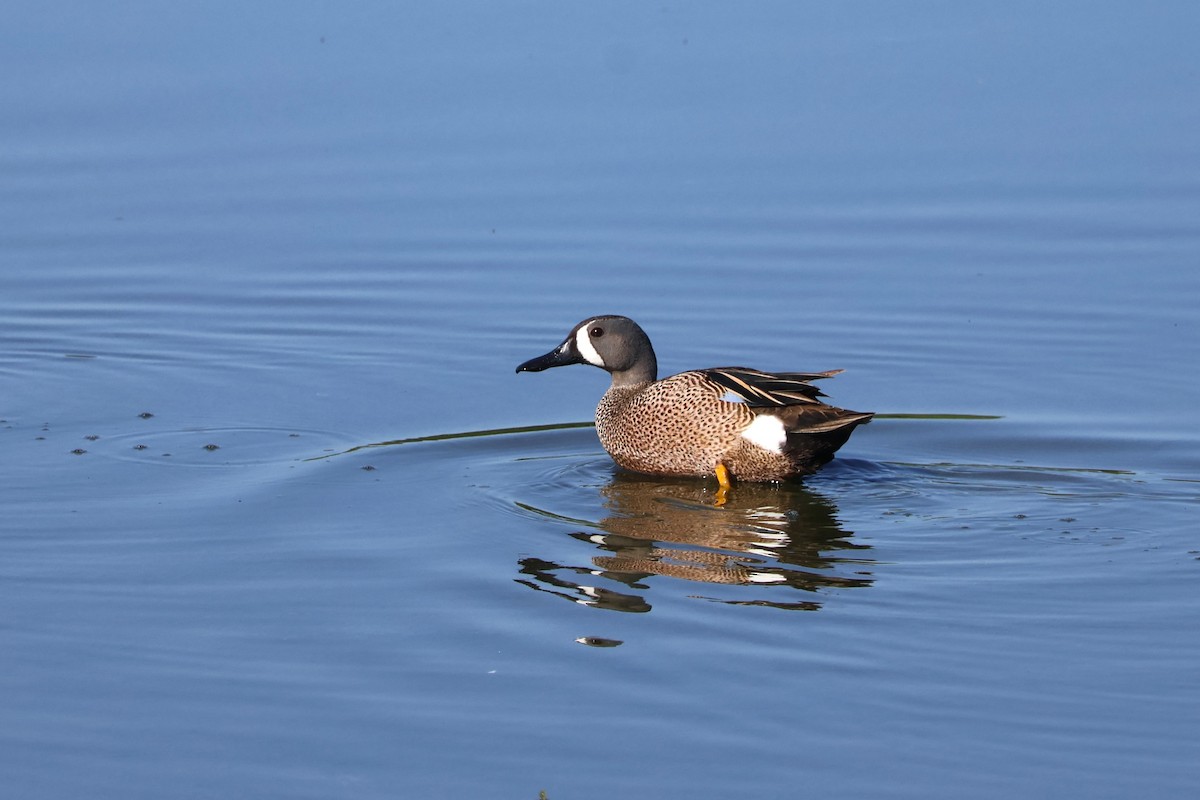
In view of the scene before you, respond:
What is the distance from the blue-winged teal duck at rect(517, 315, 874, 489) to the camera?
8.45 meters

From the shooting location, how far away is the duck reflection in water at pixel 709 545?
6828 mm

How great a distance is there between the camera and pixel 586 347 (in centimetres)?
928

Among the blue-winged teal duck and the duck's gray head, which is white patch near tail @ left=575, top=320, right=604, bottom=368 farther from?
the blue-winged teal duck

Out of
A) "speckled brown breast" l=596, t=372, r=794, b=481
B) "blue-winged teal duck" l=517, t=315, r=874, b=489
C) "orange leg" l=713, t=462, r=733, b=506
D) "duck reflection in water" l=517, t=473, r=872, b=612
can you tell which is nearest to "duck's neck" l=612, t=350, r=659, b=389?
"blue-winged teal duck" l=517, t=315, r=874, b=489

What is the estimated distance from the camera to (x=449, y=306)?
10789 millimetres

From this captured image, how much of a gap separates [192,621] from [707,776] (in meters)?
2.16

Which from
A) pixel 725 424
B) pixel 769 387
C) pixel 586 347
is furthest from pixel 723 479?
pixel 586 347

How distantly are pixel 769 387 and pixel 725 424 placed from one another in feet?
0.92

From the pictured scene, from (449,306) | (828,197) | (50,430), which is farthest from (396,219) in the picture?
(50,430)

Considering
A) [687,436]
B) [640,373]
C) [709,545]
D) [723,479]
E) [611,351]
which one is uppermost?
[611,351]

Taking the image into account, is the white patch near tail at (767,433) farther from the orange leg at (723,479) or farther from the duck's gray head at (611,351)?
the duck's gray head at (611,351)

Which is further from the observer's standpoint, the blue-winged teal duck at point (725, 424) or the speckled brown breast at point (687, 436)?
the speckled brown breast at point (687, 436)

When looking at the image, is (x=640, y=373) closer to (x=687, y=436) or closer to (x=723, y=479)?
(x=687, y=436)

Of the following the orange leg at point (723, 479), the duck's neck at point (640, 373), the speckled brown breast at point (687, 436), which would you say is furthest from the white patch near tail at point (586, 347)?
the orange leg at point (723, 479)
